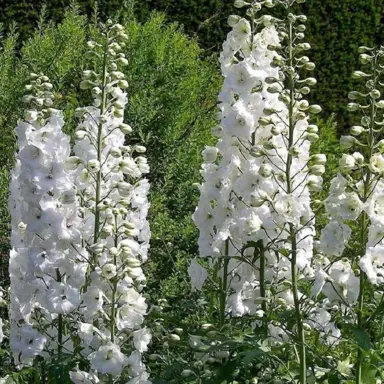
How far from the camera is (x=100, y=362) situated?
3.11 meters

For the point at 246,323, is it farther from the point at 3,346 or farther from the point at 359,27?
the point at 359,27

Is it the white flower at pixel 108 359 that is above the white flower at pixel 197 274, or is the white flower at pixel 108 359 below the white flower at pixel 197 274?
below

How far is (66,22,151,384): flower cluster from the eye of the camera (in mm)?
3160

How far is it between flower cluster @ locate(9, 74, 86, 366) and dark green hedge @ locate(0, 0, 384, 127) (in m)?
4.60

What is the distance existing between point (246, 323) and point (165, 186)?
71.8 inches

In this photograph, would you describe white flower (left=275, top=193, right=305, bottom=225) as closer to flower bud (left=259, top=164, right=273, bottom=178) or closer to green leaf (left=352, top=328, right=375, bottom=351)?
flower bud (left=259, top=164, right=273, bottom=178)

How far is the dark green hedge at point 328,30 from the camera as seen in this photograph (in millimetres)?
8172

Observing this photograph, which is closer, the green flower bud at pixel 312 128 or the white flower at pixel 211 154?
the green flower bud at pixel 312 128

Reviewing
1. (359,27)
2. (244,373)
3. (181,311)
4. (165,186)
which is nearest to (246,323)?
(244,373)

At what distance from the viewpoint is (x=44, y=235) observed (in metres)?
3.47

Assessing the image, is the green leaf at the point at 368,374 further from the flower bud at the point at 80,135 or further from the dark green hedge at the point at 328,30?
the dark green hedge at the point at 328,30

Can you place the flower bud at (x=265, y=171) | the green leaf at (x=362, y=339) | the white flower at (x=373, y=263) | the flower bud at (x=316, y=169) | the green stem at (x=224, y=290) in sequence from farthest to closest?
the green stem at (x=224, y=290), the flower bud at (x=316, y=169), the flower bud at (x=265, y=171), the white flower at (x=373, y=263), the green leaf at (x=362, y=339)

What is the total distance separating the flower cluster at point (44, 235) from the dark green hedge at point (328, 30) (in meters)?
4.60

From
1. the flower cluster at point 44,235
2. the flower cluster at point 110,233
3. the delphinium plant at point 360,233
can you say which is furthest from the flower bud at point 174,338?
the delphinium plant at point 360,233
